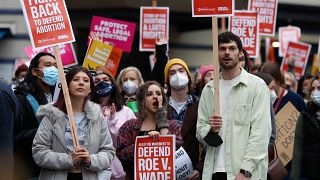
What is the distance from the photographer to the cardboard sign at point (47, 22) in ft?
23.9

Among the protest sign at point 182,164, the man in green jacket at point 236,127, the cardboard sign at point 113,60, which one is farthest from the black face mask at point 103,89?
the cardboard sign at point 113,60

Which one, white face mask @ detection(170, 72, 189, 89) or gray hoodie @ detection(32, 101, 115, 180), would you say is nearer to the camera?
gray hoodie @ detection(32, 101, 115, 180)

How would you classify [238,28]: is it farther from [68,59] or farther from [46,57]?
[46,57]

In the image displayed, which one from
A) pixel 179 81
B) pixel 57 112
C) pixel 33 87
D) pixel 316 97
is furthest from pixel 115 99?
pixel 316 97

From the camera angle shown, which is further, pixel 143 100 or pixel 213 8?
pixel 143 100

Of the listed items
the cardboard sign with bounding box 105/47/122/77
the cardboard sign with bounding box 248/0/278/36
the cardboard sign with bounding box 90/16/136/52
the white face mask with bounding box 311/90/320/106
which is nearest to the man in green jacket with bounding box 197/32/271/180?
the white face mask with bounding box 311/90/320/106

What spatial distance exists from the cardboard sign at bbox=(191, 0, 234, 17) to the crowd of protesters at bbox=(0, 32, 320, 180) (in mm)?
371

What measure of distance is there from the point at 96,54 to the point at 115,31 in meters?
1.25

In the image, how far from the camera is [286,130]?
8.91m

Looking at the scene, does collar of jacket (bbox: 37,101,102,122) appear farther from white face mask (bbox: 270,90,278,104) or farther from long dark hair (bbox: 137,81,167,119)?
white face mask (bbox: 270,90,278,104)

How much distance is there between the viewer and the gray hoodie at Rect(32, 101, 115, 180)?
668 centimetres

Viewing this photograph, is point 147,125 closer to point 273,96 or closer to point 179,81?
point 179,81

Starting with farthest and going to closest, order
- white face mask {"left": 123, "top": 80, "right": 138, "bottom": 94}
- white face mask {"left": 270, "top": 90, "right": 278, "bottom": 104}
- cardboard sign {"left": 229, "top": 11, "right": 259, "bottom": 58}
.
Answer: cardboard sign {"left": 229, "top": 11, "right": 259, "bottom": 58} < white face mask {"left": 123, "top": 80, "right": 138, "bottom": 94} < white face mask {"left": 270, "top": 90, "right": 278, "bottom": 104}

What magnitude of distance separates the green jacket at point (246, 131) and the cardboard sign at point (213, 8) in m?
0.68
